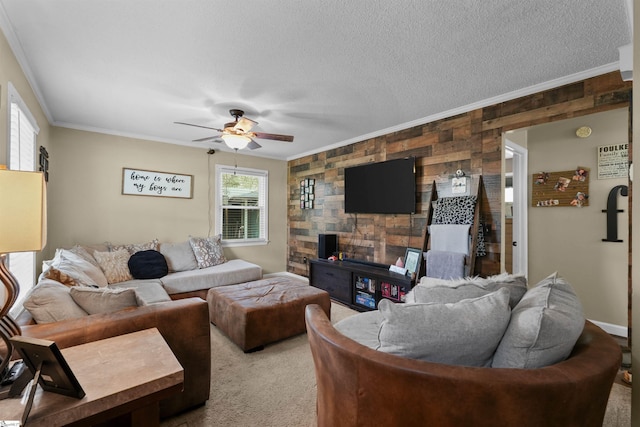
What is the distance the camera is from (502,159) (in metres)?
2.88

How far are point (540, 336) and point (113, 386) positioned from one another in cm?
145

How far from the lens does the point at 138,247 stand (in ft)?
12.9

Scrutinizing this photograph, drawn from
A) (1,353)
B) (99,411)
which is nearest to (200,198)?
(1,353)

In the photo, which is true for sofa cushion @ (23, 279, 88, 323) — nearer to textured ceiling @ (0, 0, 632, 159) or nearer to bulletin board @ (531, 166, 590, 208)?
textured ceiling @ (0, 0, 632, 159)

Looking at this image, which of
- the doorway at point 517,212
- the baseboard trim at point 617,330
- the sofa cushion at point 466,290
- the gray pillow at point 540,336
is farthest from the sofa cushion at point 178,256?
the baseboard trim at point 617,330

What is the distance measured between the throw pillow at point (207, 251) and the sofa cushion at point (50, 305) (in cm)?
265

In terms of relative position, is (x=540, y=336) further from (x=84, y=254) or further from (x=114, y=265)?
(x=84, y=254)

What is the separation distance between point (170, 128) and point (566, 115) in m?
4.43

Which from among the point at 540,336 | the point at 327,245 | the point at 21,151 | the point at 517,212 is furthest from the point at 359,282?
the point at 21,151

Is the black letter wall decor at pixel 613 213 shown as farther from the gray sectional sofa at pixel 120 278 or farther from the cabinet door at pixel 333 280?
the gray sectional sofa at pixel 120 278

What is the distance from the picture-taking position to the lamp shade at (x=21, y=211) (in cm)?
107

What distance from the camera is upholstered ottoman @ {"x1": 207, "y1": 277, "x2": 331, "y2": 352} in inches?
98.0

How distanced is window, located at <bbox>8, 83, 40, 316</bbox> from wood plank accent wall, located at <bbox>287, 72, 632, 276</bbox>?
11.8ft

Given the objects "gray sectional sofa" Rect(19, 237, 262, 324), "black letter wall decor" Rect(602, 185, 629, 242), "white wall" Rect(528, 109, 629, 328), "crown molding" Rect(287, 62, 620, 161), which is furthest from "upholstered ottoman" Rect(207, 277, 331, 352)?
"black letter wall decor" Rect(602, 185, 629, 242)
